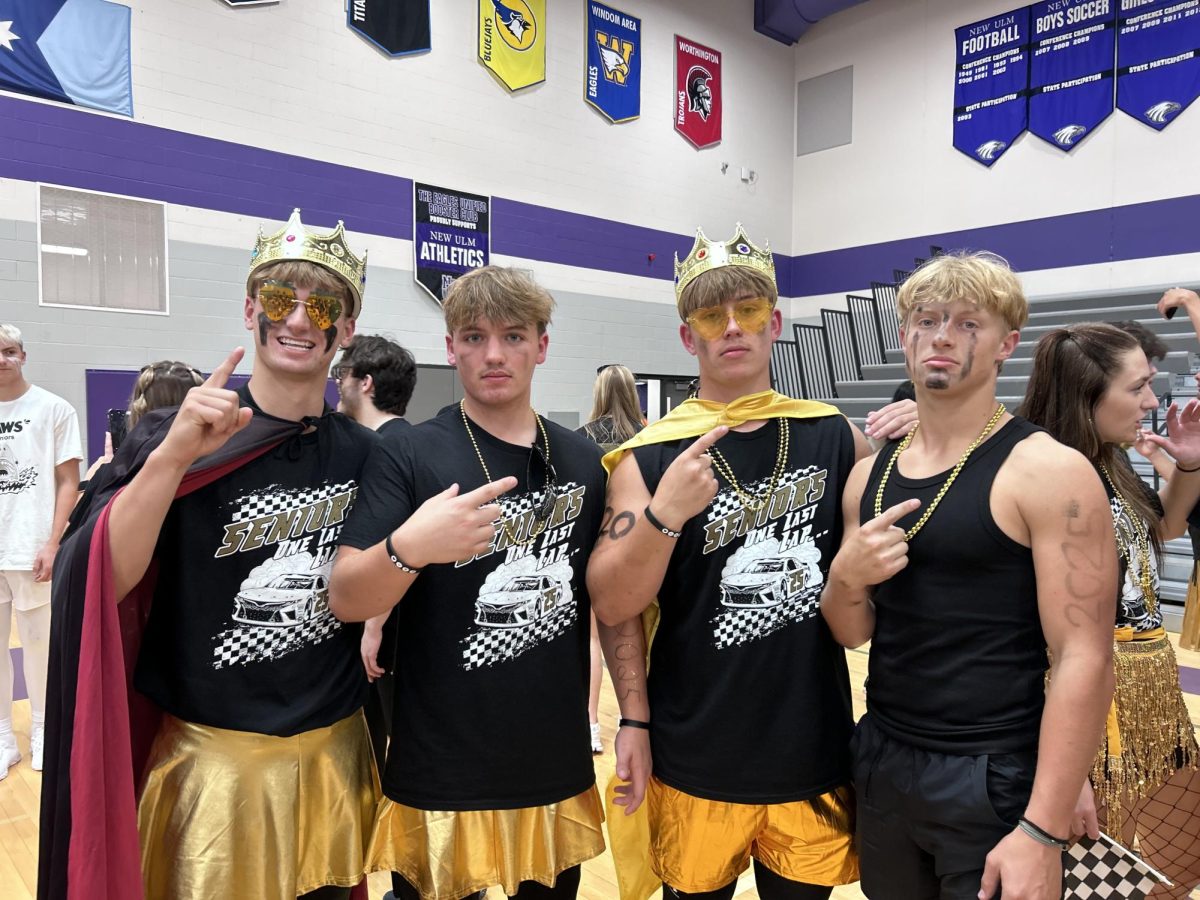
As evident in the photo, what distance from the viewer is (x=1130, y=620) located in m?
1.98

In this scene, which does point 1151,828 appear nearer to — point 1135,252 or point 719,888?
point 719,888

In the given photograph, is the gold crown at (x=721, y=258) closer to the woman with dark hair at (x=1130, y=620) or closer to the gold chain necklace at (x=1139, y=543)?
the woman with dark hair at (x=1130, y=620)

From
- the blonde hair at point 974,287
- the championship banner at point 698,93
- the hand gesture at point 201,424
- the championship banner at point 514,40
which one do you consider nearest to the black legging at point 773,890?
the blonde hair at point 974,287

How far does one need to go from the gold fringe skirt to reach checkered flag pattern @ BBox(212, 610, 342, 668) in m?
1.87

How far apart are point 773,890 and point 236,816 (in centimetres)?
113

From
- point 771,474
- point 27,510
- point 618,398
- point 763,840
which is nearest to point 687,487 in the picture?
point 771,474

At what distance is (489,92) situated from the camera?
8.89 metres

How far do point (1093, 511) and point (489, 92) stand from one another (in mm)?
8837

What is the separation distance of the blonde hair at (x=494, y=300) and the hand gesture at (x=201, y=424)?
17.6 inches

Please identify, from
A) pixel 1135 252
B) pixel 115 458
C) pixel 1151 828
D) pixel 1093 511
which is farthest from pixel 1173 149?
pixel 115 458

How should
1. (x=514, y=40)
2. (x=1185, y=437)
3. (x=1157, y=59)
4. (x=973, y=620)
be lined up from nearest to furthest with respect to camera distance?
(x=973, y=620), (x=1185, y=437), (x=514, y=40), (x=1157, y=59)

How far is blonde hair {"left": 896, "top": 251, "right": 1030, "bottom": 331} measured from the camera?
1479 mm

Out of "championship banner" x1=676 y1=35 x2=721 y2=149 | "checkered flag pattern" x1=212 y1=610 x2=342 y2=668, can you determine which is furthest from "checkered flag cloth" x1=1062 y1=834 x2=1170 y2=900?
"championship banner" x1=676 y1=35 x2=721 y2=149

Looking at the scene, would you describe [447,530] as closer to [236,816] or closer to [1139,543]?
[236,816]
